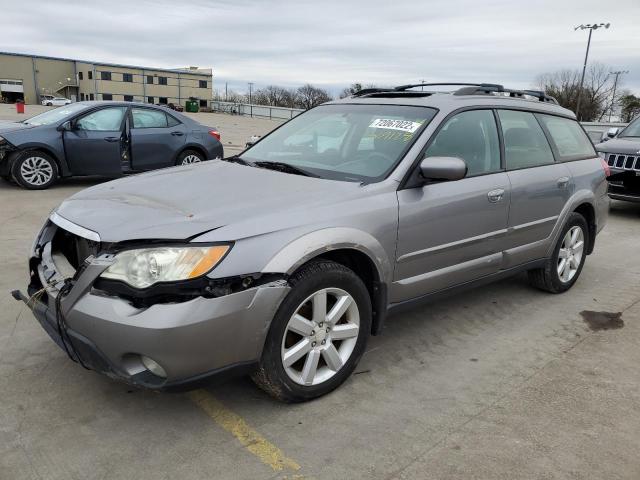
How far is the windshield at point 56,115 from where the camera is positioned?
8.56 meters

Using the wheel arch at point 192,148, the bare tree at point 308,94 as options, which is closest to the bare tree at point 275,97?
the bare tree at point 308,94

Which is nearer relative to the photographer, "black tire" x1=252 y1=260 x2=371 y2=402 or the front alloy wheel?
"black tire" x1=252 y1=260 x2=371 y2=402

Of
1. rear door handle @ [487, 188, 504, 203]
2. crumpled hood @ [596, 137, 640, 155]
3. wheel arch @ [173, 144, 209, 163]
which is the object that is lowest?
wheel arch @ [173, 144, 209, 163]

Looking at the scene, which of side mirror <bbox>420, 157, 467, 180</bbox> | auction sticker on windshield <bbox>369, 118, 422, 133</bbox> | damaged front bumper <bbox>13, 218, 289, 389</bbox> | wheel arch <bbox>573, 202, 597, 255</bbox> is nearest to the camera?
damaged front bumper <bbox>13, 218, 289, 389</bbox>

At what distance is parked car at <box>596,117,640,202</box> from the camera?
320 inches

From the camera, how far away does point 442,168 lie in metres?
3.12

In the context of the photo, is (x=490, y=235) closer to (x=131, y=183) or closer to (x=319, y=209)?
(x=319, y=209)

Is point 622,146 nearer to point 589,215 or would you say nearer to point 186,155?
point 589,215

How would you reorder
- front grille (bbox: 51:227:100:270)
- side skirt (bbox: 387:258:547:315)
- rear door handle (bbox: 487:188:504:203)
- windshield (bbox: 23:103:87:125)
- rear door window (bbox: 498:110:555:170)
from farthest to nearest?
windshield (bbox: 23:103:87:125), rear door window (bbox: 498:110:555:170), rear door handle (bbox: 487:188:504:203), side skirt (bbox: 387:258:547:315), front grille (bbox: 51:227:100:270)

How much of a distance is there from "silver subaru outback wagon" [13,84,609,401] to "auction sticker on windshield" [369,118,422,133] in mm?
13

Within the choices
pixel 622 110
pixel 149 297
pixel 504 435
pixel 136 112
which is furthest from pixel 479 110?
pixel 622 110

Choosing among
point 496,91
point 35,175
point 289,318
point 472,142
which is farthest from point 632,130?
point 35,175

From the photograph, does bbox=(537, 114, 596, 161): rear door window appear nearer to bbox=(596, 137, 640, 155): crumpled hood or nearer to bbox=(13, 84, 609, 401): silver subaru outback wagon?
bbox=(13, 84, 609, 401): silver subaru outback wagon

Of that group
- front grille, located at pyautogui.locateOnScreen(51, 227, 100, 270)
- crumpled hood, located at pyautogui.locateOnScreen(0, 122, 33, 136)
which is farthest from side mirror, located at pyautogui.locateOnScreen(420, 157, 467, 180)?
crumpled hood, located at pyautogui.locateOnScreen(0, 122, 33, 136)
